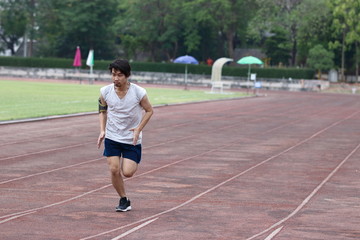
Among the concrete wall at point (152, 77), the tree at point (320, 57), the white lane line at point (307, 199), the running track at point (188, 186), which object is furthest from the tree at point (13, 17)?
the white lane line at point (307, 199)

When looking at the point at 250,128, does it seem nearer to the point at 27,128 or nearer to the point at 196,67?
the point at 27,128

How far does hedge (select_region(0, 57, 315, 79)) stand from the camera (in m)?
66.3

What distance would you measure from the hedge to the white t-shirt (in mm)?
58078

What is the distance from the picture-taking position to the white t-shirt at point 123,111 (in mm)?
8875

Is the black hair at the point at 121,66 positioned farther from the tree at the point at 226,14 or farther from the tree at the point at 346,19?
the tree at the point at 226,14

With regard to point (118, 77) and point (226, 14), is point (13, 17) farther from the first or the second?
point (118, 77)

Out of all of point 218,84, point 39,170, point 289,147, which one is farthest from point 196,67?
point 39,170

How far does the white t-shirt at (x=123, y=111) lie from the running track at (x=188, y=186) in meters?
0.87

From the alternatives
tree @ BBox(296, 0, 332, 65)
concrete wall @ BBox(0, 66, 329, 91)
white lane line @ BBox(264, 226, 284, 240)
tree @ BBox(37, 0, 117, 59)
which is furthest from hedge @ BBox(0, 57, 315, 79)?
white lane line @ BBox(264, 226, 284, 240)

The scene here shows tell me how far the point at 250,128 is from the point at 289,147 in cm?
557

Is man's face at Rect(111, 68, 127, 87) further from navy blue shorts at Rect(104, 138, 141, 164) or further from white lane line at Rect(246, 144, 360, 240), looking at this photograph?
white lane line at Rect(246, 144, 360, 240)

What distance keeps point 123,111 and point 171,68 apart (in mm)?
64323

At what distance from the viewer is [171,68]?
240 feet

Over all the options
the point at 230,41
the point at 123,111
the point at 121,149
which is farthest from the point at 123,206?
the point at 230,41
